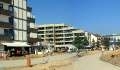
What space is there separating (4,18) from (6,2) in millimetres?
3859

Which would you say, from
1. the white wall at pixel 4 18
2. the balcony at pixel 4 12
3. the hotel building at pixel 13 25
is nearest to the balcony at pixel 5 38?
the hotel building at pixel 13 25

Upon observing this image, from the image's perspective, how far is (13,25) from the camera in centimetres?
9019

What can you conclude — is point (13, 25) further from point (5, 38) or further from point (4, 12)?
point (5, 38)

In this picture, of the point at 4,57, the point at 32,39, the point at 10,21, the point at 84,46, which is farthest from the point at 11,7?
the point at 84,46

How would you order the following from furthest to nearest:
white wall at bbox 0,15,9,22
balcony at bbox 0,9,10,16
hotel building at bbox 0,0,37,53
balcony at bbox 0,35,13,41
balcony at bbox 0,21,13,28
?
white wall at bbox 0,15,9,22 < hotel building at bbox 0,0,37,53 < balcony at bbox 0,9,10,16 < balcony at bbox 0,21,13,28 < balcony at bbox 0,35,13,41

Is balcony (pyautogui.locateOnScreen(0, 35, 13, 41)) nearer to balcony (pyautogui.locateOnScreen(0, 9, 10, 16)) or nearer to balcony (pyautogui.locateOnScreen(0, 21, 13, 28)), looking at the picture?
balcony (pyautogui.locateOnScreen(0, 21, 13, 28))

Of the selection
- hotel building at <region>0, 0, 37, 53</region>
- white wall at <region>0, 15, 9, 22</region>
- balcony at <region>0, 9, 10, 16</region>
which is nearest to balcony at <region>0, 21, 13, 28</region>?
hotel building at <region>0, 0, 37, 53</region>

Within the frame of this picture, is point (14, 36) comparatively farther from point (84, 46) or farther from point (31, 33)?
point (84, 46)

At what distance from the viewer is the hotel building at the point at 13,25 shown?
269ft

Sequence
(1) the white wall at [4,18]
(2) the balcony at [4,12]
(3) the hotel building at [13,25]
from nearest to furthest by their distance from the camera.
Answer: (2) the balcony at [4,12] < (3) the hotel building at [13,25] < (1) the white wall at [4,18]

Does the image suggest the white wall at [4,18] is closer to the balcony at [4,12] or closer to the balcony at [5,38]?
the balcony at [4,12]

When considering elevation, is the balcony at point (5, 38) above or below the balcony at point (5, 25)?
below

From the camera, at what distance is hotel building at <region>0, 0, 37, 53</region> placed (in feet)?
269

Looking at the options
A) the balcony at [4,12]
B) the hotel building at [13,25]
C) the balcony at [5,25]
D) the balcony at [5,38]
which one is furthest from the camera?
the hotel building at [13,25]
